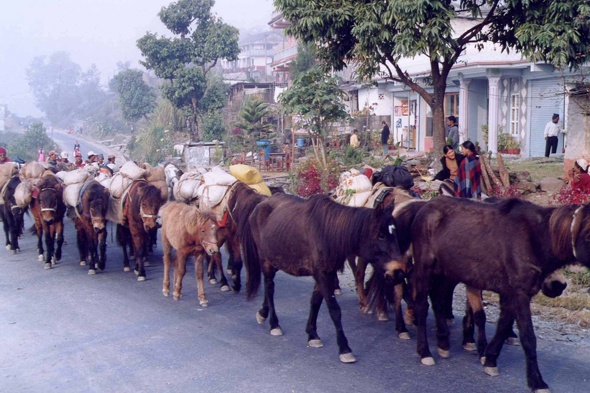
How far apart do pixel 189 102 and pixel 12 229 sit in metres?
25.7

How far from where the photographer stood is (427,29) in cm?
1190

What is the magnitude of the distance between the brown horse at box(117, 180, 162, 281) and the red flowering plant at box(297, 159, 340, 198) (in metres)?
6.18

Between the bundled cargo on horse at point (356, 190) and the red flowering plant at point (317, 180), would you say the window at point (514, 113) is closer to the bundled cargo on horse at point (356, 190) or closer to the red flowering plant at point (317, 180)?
the red flowering plant at point (317, 180)

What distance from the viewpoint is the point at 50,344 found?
6816 millimetres

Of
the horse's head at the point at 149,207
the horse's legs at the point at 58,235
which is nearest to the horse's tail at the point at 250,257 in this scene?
the horse's head at the point at 149,207

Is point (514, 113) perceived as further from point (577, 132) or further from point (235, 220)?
point (235, 220)

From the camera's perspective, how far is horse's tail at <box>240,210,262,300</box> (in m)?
7.60

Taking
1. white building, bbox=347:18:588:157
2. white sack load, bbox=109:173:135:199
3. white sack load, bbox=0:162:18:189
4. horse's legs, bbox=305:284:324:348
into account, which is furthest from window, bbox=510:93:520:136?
horse's legs, bbox=305:284:324:348

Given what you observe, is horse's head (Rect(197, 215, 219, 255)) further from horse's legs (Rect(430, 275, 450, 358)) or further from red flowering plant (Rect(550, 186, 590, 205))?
red flowering plant (Rect(550, 186, 590, 205))

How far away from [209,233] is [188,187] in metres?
2.48

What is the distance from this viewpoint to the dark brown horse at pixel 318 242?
18.8 ft

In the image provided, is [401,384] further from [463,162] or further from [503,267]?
[463,162]

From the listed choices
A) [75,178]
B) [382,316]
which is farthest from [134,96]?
[382,316]

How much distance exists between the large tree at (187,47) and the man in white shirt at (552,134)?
71.3ft
